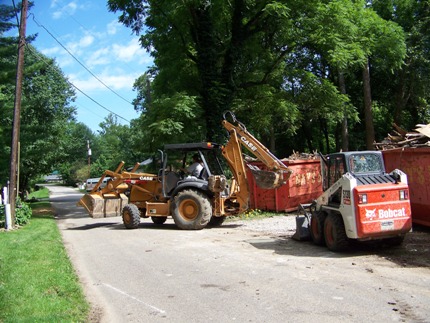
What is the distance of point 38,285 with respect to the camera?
659 cm

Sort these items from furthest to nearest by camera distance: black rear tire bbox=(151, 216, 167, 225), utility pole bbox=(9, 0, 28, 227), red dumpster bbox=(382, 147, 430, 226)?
utility pole bbox=(9, 0, 28, 227) → black rear tire bbox=(151, 216, 167, 225) → red dumpster bbox=(382, 147, 430, 226)

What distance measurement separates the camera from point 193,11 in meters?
18.8

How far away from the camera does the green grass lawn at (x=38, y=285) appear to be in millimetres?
5332

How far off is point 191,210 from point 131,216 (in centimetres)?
211

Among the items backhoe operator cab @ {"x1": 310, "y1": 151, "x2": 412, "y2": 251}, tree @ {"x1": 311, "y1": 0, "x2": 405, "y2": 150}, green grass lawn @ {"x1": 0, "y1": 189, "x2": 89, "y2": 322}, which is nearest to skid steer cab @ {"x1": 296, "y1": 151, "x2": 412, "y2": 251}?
backhoe operator cab @ {"x1": 310, "y1": 151, "x2": 412, "y2": 251}

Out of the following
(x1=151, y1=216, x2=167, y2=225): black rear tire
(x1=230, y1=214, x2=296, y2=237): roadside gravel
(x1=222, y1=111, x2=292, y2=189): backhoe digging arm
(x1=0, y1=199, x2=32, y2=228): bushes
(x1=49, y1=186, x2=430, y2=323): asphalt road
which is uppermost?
(x1=222, y1=111, x2=292, y2=189): backhoe digging arm

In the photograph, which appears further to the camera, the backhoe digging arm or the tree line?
the tree line

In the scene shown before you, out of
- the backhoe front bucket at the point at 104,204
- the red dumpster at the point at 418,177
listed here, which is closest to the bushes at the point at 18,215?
the backhoe front bucket at the point at 104,204

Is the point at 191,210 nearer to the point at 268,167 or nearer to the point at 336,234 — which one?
the point at 268,167

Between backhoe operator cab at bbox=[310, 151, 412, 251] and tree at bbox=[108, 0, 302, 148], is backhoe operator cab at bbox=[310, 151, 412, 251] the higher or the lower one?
the lower one

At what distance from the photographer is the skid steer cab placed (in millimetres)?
8062

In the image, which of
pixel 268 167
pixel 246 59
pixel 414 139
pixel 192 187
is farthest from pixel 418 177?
pixel 246 59

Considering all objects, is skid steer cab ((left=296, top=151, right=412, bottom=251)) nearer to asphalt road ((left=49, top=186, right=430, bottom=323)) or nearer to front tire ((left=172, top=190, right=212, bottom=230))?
asphalt road ((left=49, top=186, right=430, bottom=323))

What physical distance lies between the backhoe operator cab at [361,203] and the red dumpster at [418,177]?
2021 millimetres
